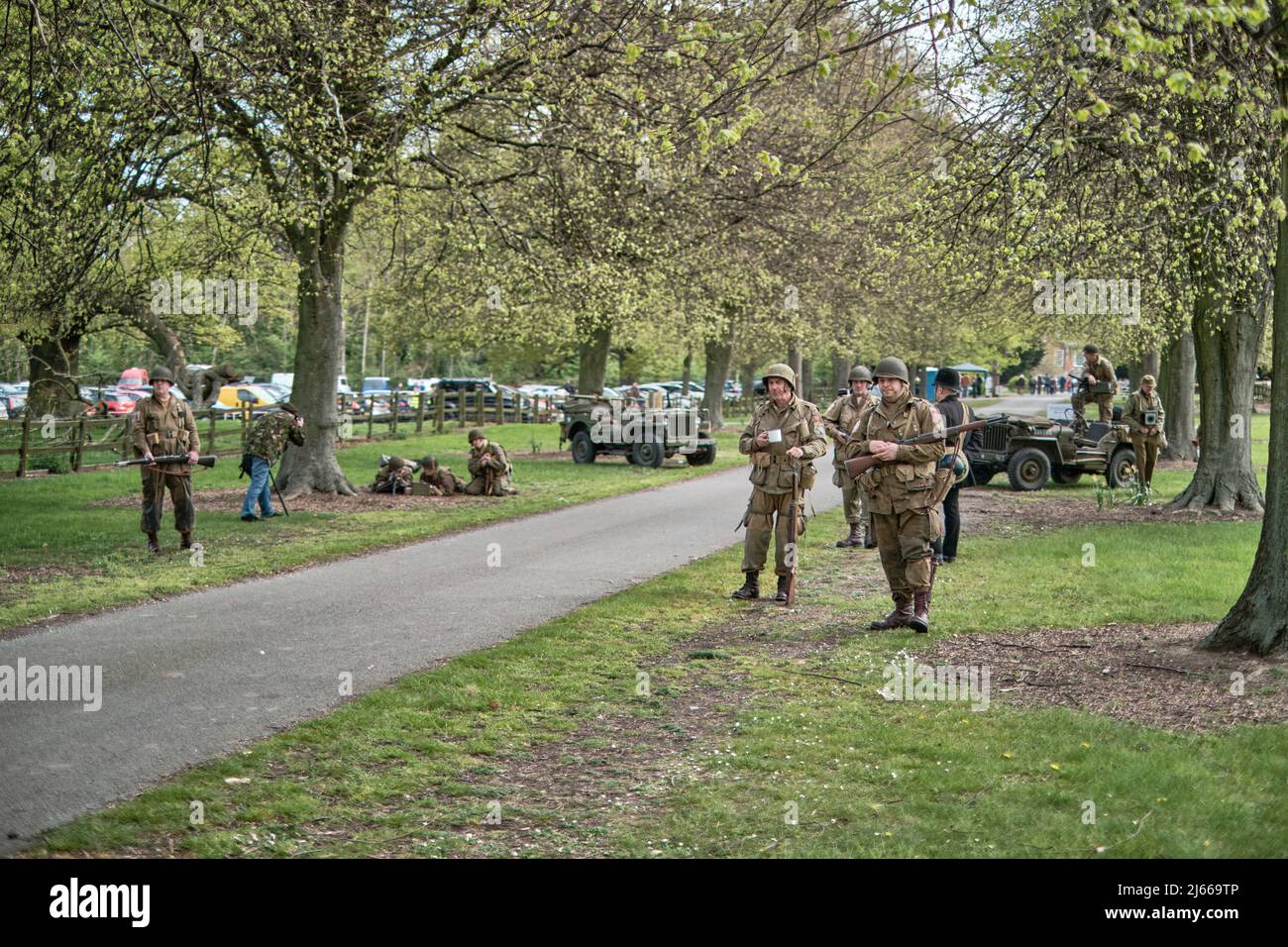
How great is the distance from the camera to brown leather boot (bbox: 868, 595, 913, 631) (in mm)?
10633

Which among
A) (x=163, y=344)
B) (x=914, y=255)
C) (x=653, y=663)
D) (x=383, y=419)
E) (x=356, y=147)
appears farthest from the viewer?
(x=383, y=419)

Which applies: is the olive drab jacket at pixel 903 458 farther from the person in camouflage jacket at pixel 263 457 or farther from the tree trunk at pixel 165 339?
the tree trunk at pixel 165 339

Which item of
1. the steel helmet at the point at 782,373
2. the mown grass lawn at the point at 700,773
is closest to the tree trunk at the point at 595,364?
the steel helmet at the point at 782,373

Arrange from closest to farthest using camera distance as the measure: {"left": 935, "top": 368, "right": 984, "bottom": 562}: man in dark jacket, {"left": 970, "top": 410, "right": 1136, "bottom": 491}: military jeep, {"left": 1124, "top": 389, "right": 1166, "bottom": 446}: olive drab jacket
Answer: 1. {"left": 935, "top": 368, "right": 984, "bottom": 562}: man in dark jacket
2. {"left": 1124, "top": 389, "right": 1166, "bottom": 446}: olive drab jacket
3. {"left": 970, "top": 410, "right": 1136, "bottom": 491}: military jeep

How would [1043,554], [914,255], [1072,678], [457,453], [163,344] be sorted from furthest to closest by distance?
[163,344], [457,453], [914,255], [1043,554], [1072,678]

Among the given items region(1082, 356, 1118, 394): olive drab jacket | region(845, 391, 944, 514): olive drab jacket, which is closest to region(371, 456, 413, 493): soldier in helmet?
region(1082, 356, 1118, 394): olive drab jacket

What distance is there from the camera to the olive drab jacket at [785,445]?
11.9 meters

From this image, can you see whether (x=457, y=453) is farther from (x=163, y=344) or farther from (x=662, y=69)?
(x=662, y=69)

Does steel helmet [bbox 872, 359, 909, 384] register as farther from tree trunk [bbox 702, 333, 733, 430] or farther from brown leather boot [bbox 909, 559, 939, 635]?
tree trunk [bbox 702, 333, 733, 430]

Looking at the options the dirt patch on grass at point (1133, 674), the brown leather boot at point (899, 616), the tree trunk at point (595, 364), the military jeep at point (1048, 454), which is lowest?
the dirt patch on grass at point (1133, 674)

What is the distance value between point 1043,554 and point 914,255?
208 inches

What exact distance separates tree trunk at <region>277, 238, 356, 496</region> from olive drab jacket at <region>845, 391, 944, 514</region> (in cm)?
1242
